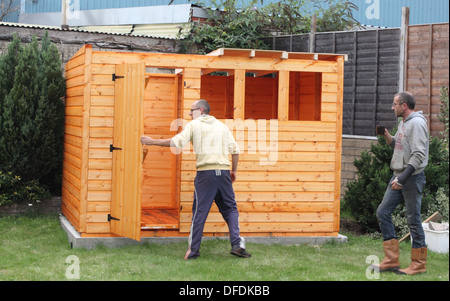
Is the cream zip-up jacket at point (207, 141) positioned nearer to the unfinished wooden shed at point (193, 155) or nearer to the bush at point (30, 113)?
the unfinished wooden shed at point (193, 155)

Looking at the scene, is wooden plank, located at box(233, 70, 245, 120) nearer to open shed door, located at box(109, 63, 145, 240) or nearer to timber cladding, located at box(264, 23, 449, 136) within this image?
open shed door, located at box(109, 63, 145, 240)

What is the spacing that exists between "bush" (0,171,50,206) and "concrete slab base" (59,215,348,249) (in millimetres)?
1429

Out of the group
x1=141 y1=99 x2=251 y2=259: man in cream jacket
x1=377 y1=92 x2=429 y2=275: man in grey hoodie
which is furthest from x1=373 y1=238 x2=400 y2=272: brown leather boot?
x1=141 y1=99 x2=251 y2=259: man in cream jacket

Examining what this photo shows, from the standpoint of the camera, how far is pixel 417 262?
6812 millimetres

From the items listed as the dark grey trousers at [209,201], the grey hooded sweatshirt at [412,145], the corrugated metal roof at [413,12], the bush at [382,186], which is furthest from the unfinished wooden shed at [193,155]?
the corrugated metal roof at [413,12]

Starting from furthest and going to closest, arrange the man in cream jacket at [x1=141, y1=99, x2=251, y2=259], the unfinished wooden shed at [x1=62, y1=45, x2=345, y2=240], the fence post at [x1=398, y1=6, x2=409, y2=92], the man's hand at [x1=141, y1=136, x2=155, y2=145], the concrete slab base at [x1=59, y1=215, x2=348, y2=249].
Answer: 1. the fence post at [x1=398, y1=6, x2=409, y2=92]
2. the concrete slab base at [x1=59, y1=215, x2=348, y2=249]
3. the unfinished wooden shed at [x1=62, y1=45, x2=345, y2=240]
4. the man in cream jacket at [x1=141, y1=99, x2=251, y2=259]
5. the man's hand at [x1=141, y1=136, x2=155, y2=145]

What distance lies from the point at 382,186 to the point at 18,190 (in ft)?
18.0

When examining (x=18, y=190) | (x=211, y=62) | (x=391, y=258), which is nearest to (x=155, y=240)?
(x=211, y=62)

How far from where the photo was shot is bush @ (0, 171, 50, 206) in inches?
394

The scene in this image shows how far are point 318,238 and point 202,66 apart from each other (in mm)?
2709

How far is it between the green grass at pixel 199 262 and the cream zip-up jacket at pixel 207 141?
1.09m

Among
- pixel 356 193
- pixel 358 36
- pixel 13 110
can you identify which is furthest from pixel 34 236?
pixel 358 36

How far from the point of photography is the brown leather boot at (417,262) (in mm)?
6767

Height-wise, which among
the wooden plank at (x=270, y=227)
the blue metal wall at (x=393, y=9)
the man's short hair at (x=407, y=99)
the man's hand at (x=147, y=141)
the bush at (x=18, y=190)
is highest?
the blue metal wall at (x=393, y=9)
